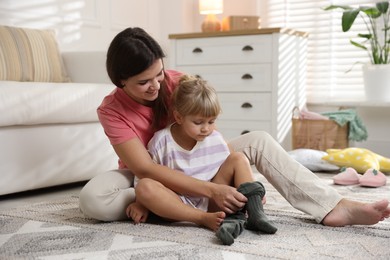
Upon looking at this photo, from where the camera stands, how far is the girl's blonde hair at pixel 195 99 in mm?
1450

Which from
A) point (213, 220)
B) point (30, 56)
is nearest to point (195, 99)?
point (213, 220)

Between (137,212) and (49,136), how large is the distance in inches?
31.7

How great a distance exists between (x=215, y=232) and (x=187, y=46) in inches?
87.4

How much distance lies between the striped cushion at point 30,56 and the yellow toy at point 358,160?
1465 millimetres

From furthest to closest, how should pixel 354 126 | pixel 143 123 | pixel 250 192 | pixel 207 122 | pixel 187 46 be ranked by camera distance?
pixel 187 46
pixel 354 126
pixel 143 123
pixel 207 122
pixel 250 192

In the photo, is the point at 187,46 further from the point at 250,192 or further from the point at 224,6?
the point at 250,192

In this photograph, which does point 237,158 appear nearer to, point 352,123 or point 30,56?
point 30,56

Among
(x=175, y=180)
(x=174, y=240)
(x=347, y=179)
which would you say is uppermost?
(x=175, y=180)

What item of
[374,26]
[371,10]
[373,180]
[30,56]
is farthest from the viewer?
[374,26]

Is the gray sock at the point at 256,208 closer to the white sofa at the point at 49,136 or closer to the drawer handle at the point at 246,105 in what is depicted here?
the white sofa at the point at 49,136

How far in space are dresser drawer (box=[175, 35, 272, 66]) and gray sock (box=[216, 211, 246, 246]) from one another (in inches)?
75.6

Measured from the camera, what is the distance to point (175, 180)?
145 centimetres

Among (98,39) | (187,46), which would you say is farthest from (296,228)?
(98,39)

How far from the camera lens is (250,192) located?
137cm
